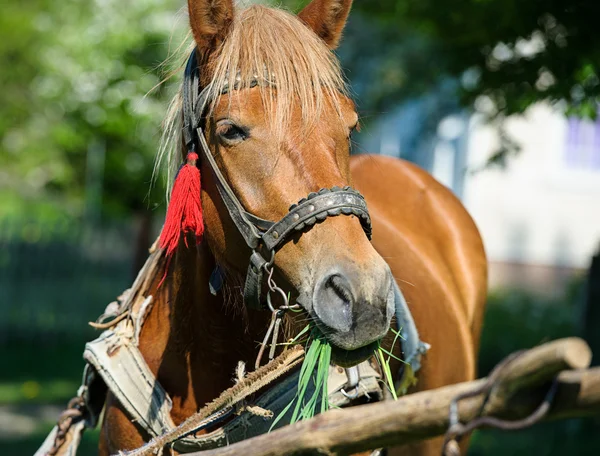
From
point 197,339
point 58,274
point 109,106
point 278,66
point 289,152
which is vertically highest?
point 109,106

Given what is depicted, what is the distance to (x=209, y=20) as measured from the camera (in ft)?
8.86

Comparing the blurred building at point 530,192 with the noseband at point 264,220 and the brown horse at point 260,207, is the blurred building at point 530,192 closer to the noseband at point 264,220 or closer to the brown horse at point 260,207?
the brown horse at point 260,207

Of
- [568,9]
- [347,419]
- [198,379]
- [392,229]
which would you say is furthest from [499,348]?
[347,419]

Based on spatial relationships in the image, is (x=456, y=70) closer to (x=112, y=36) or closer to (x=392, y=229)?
(x=392, y=229)

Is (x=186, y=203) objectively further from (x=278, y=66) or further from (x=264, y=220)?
(x=278, y=66)

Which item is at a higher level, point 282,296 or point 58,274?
point 58,274

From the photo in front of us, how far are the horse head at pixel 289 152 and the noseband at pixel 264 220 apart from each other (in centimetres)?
2

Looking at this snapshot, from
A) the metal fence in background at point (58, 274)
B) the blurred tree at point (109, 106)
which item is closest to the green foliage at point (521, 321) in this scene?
the blurred tree at point (109, 106)

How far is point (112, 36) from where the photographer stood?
1117 cm

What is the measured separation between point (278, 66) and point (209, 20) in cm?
32

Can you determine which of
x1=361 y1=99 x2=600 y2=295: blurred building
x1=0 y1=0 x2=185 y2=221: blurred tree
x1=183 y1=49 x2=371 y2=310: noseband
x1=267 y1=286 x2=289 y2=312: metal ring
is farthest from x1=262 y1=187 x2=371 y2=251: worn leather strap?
x1=361 y1=99 x2=600 y2=295: blurred building

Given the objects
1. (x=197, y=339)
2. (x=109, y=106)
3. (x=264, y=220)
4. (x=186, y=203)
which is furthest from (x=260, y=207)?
(x=109, y=106)

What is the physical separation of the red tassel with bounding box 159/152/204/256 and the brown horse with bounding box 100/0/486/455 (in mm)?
34

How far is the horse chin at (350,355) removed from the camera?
2.27m
